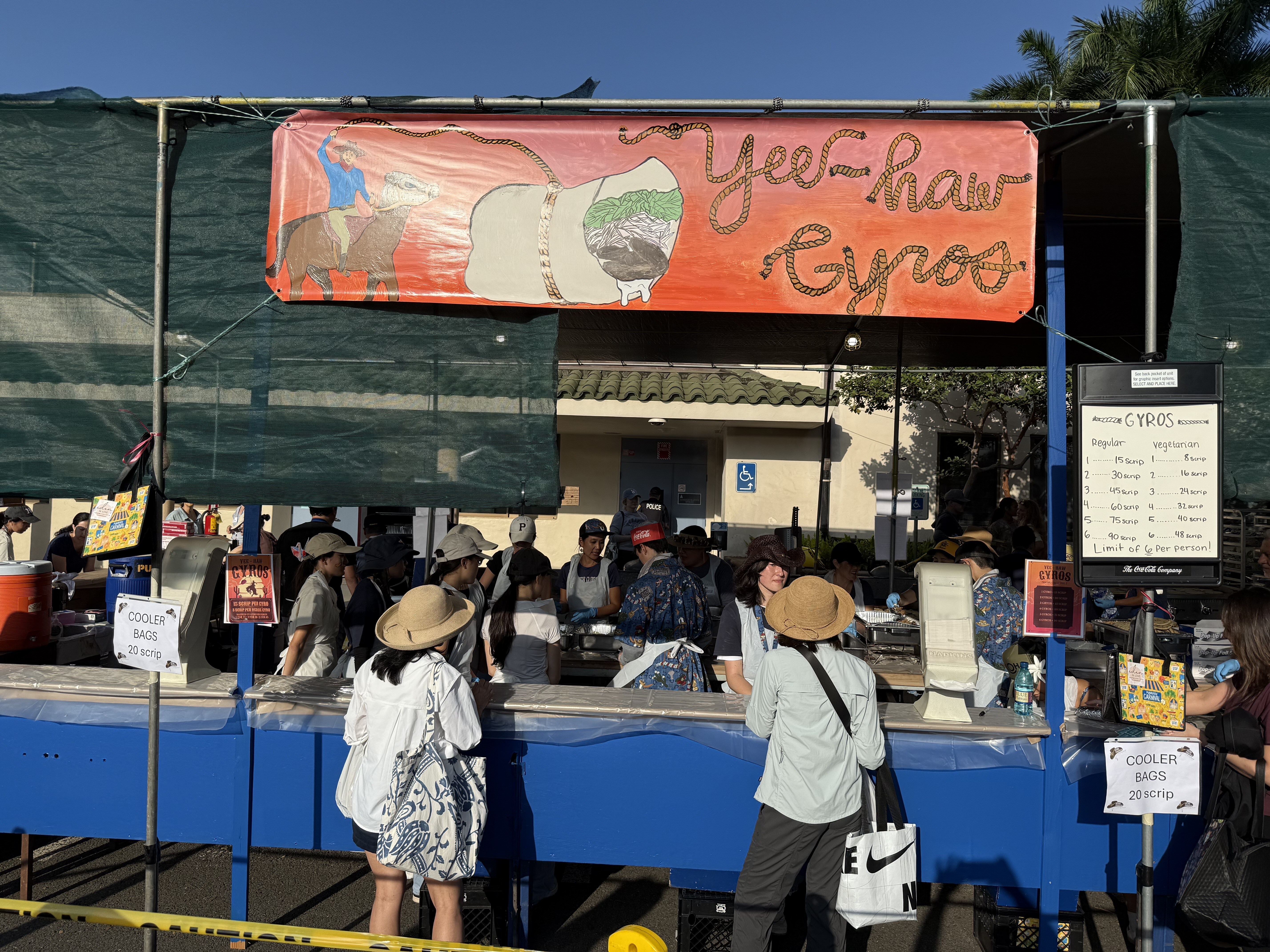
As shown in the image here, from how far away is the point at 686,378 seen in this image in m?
15.1

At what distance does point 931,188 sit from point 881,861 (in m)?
2.56

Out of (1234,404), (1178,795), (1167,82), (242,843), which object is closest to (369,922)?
(242,843)

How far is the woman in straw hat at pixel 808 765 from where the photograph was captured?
322 centimetres

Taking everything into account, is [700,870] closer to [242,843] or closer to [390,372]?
[242,843]

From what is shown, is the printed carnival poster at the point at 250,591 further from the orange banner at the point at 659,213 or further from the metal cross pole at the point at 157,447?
the orange banner at the point at 659,213

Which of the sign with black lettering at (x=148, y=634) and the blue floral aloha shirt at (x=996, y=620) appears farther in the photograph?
the blue floral aloha shirt at (x=996, y=620)

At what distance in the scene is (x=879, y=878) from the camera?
10.5 ft

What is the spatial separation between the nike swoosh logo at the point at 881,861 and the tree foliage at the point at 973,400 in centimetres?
1183

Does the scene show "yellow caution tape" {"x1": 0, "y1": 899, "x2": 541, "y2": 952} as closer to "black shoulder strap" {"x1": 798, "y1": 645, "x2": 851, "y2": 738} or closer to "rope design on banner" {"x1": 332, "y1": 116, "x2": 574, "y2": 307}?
"black shoulder strap" {"x1": 798, "y1": 645, "x2": 851, "y2": 738}

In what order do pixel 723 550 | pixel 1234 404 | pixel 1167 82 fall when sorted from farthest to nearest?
1. pixel 1167 82
2. pixel 723 550
3. pixel 1234 404

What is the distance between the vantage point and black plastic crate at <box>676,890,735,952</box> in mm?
3785

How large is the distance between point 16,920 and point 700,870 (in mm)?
3174

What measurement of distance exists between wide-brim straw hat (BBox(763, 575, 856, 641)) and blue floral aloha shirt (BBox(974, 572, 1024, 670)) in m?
1.77

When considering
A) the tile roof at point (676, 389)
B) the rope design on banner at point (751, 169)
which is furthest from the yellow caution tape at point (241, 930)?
the tile roof at point (676, 389)
